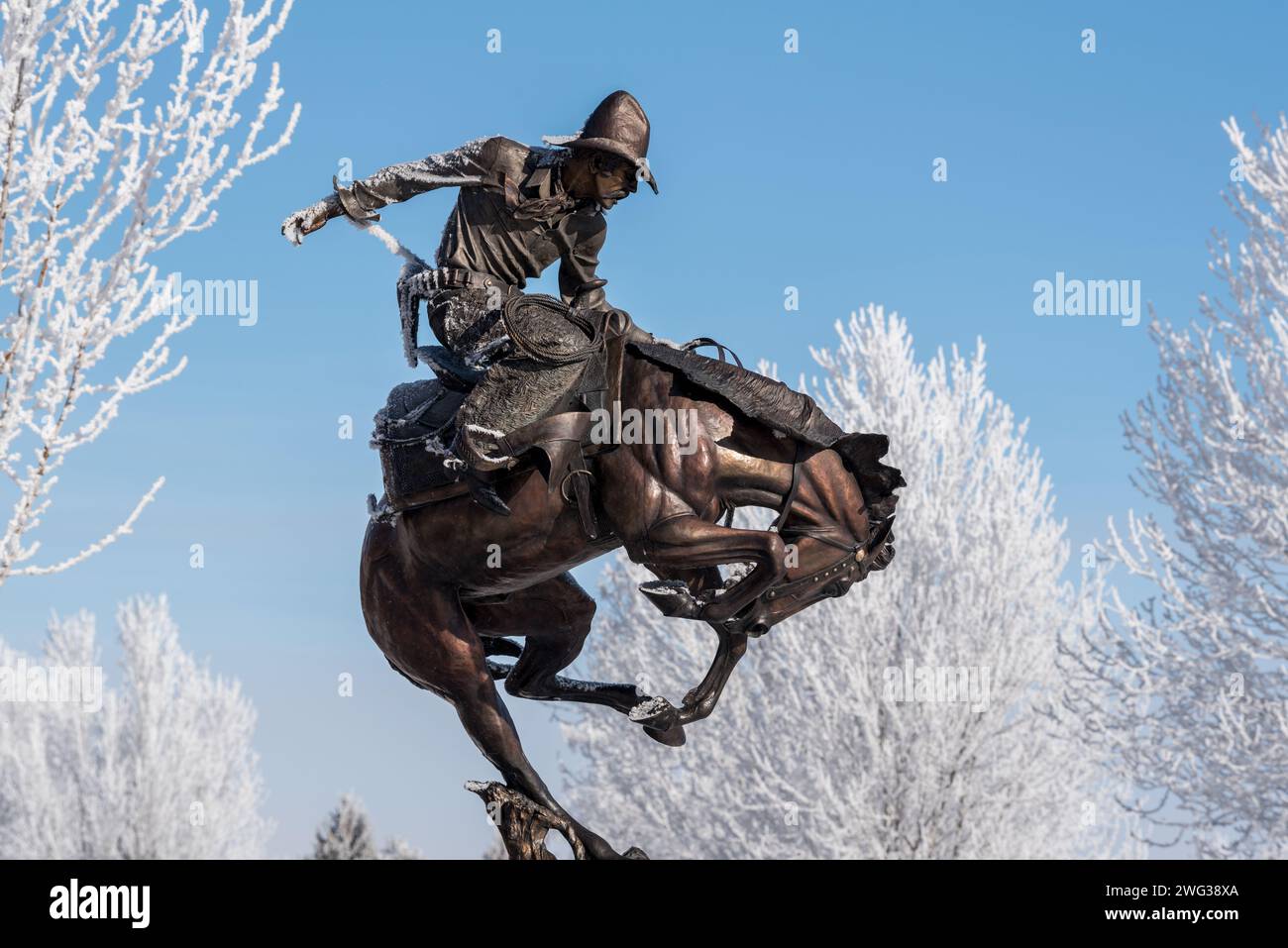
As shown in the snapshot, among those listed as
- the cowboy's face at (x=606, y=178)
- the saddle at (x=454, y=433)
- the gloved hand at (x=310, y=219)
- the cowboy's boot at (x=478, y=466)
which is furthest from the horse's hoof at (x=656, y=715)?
the gloved hand at (x=310, y=219)

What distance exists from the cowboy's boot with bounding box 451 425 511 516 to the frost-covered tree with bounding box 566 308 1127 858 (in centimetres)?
803

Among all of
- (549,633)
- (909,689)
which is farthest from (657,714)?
(909,689)

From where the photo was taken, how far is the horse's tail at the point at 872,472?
15.9 ft

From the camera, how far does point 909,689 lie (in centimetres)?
1281

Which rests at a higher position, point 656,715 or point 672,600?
point 672,600

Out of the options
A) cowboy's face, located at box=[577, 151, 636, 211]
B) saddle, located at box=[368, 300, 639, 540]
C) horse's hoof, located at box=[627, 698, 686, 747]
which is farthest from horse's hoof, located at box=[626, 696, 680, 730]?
cowboy's face, located at box=[577, 151, 636, 211]

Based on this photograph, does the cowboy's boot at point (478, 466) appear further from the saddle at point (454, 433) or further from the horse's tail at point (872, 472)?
the horse's tail at point (872, 472)

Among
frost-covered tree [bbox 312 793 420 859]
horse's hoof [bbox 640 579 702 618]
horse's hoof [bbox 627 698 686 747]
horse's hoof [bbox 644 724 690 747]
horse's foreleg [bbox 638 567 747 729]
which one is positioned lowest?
frost-covered tree [bbox 312 793 420 859]

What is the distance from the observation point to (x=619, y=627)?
15719 millimetres

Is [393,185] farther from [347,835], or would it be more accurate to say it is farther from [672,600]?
[347,835]

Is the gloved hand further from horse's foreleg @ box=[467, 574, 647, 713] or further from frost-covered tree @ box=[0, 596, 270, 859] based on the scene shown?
frost-covered tree @ box=[0, 596, 270, 859]

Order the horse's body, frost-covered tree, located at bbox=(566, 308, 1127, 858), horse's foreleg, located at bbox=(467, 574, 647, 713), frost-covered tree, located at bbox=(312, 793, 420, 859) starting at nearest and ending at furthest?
the horse's body
horse's foreleg, located at bbox=(467, 574, 647, 713)
frost-covered tree, located at bbox=(566, 308, 1127, 858)
frost-covered tree, located at bbox=(312, 793, 420, 859)

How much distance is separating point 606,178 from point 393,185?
0.83m

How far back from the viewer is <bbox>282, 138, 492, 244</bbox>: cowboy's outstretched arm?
5.16 m
